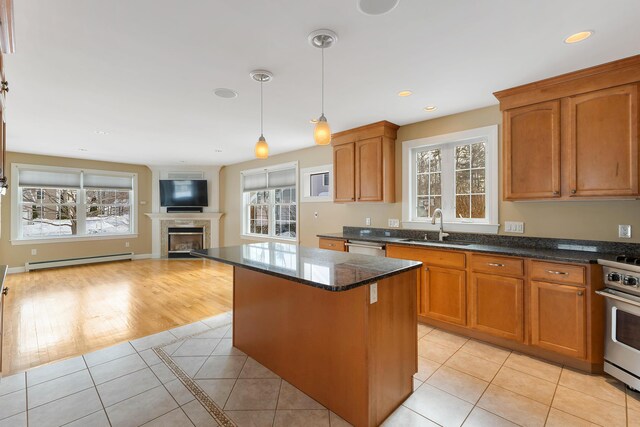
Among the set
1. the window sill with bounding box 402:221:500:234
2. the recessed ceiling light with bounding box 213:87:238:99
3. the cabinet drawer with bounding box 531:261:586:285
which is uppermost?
the recessed ceiling light with bounding box 213:87:238:99

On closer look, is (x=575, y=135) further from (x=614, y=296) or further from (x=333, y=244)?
(x=333, y=244)

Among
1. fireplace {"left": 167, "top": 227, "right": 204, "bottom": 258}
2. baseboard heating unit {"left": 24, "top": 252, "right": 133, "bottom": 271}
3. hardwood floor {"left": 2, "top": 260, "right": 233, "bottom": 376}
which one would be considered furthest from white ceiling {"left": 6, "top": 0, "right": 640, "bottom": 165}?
fireplace {"left": 167, "top": 227, "right": 204, "bottom": 258}

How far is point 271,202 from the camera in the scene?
653 cm

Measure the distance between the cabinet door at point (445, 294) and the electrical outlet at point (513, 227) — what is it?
769mm

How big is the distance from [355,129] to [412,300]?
2817mm

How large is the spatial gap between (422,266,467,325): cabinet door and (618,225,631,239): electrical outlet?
4.30 ft

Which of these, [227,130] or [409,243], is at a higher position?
[227,130]

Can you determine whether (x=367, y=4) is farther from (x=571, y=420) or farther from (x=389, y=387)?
(x=571, y=420)

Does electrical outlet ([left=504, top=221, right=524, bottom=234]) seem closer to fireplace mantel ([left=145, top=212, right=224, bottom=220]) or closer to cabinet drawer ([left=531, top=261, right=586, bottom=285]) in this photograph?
cabinet drawer ([left=531, top=261, right=586, bottom=285])

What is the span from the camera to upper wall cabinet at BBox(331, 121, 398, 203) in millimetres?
4031

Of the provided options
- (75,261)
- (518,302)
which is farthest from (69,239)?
(518,302)

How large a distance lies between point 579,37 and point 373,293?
7.35 ft

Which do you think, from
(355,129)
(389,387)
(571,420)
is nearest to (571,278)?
(571,420)

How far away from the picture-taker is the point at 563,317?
243 cm
